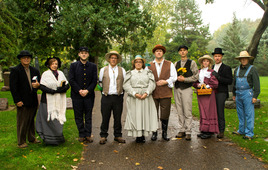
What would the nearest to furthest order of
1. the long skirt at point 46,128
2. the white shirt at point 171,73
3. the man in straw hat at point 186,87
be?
the long skirt at point 46,128, the white shirt at point 171,73, the man in straw hat at point 186,87

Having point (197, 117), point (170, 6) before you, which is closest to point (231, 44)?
point (170, 6)

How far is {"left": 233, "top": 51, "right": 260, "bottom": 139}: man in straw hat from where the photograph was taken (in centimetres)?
577

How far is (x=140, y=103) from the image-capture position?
18.1 feet

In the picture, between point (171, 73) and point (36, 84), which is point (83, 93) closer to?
point (36, 84)

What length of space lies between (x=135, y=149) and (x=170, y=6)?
114 feet

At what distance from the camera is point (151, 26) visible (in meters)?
19.8

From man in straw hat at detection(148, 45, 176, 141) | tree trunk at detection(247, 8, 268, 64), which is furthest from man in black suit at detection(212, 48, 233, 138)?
tree trunk at detection(247, 8, 268, 64)

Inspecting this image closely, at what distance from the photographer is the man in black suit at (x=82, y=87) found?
220 inches

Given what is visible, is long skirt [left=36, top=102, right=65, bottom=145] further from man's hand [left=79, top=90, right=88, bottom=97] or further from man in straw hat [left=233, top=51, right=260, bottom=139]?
man in straw hat [left=233, top=51, right=260, bottom=139]

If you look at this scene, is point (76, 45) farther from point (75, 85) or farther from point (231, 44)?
point (231, 44)

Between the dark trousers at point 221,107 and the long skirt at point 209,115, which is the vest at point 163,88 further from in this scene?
the dark trousers at point 221,107

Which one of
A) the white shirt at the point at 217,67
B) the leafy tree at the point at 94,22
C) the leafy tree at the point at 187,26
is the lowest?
the white shirt at the point at 217,67

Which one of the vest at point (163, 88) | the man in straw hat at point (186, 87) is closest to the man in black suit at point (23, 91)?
the vest at point (163, 88)

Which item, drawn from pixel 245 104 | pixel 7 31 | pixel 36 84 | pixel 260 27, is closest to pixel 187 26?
pixel 260 27
